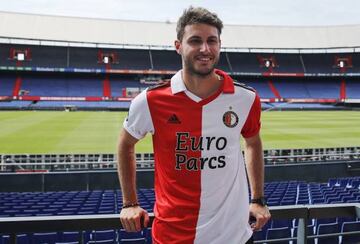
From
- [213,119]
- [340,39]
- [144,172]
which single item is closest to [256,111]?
[213,119]

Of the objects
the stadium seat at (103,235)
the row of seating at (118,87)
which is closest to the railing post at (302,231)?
the stadium seat at (103,235)

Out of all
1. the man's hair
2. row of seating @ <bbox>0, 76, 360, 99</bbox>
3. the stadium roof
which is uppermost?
Result: the stadium roof

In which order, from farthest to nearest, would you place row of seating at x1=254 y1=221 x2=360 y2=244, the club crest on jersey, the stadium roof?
the stadium roof
row of seating at x1=254 y1=221 x2=360 y2=244
the club crest on jersey

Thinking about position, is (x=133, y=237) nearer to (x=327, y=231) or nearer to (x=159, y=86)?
(x=327, y=231)

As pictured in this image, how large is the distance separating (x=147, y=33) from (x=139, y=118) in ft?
198

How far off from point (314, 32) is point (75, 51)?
37562mm

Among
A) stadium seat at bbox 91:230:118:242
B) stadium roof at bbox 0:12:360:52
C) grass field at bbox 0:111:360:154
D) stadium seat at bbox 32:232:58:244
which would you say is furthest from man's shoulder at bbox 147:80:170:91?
stadium roof at bbox 0:12:360:52

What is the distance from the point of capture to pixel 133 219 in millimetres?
2266

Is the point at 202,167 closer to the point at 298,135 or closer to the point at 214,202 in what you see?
the point at 214,202

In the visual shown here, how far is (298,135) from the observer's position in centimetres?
2455

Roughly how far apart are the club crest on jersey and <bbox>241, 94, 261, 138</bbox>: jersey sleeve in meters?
0.11

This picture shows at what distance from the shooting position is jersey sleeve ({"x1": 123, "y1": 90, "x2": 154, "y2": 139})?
236 cm

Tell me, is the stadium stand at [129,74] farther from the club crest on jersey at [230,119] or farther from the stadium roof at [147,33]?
the club crest on jersey at [230,119]

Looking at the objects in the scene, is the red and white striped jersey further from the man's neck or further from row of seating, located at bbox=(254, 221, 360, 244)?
row of seating, located at bbox=(254, 221, 360, 244)
